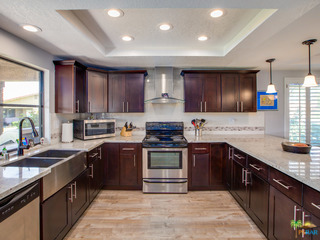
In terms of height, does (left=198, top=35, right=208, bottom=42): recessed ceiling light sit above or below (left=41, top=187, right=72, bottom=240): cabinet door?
above

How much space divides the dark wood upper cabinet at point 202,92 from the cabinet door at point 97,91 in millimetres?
1597

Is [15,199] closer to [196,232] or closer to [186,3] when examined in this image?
[196,232]

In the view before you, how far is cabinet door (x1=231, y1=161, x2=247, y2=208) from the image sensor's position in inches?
88.7

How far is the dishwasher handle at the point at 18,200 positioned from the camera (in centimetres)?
106

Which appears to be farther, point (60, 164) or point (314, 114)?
point (314, 114)

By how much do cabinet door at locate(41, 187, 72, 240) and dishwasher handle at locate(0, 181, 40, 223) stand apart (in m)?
0.18

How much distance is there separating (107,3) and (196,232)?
2.49m

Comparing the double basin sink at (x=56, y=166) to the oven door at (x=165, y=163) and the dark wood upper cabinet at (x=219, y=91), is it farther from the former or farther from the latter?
the dark wood upper cabinet at (x=219, y=91)

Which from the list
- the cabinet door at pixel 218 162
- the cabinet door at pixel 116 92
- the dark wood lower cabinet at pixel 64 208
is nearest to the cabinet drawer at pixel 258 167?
the cabinet door at pixel 218 162

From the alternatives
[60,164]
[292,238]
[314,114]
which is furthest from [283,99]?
[60,164]

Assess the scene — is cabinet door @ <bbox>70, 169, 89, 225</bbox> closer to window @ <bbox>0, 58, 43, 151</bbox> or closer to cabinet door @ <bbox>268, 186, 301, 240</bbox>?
window @ <bbox>0, 58, 43, 151</bbox>

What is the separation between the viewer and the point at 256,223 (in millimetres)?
1937

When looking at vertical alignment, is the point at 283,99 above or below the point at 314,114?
above

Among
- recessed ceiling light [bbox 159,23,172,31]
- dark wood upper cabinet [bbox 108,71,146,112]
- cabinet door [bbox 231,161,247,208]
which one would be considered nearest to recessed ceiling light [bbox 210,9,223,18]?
recessed ceiling light [bbox 159,23,172,31]
